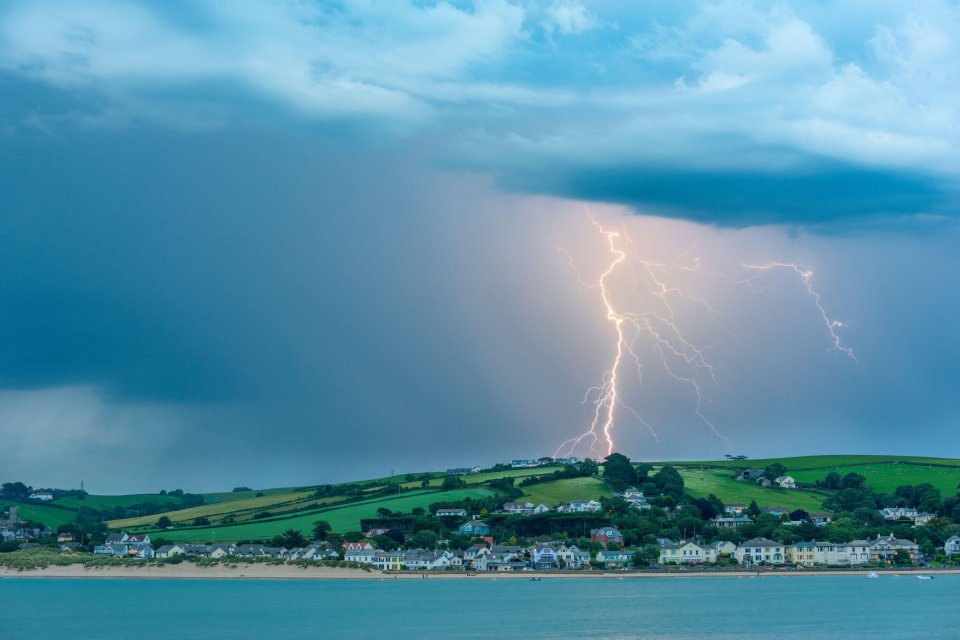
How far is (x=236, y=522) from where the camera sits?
150250 millimetres

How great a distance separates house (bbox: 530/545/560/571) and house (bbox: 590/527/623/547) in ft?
22.8

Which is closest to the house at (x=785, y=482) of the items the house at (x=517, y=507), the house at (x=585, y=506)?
the house at (x=585, y=506)

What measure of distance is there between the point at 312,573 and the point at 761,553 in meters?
44.4

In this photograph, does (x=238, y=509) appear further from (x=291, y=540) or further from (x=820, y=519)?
(x=820, y=519)

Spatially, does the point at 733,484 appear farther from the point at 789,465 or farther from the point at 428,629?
the point at 428,629

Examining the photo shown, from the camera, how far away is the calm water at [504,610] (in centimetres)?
6519

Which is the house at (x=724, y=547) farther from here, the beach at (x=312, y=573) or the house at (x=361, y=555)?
the house at (x=361, y=555)

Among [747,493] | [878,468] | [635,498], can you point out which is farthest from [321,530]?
[878,468]

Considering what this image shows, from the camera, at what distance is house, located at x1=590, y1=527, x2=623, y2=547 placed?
128m

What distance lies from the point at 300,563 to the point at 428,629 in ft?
189

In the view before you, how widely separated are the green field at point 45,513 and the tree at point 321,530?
58.3 meters

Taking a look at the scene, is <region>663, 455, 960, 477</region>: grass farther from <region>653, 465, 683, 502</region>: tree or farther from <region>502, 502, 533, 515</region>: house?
<region>502, 502, 533, 515</region>: house

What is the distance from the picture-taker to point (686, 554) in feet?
405

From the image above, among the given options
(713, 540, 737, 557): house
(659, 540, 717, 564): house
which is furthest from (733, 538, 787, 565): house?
(659, 540, 717, 564): house
